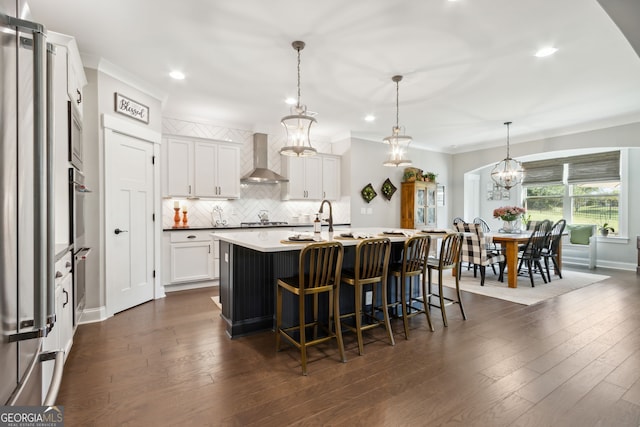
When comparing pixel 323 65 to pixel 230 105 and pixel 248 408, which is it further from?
pixel 248 408

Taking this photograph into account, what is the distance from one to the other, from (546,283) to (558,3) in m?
4.14

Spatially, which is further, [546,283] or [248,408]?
[546,283]

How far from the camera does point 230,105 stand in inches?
185

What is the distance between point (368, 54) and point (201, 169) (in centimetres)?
306

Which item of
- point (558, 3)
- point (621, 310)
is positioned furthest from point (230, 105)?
point (621, 310)

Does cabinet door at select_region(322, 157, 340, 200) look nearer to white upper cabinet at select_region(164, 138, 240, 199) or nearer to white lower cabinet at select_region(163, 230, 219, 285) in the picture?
white upper cabinet at select_region(164, 138, 240, 199)

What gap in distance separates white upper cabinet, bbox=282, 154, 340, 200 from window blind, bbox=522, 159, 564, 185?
4790mm

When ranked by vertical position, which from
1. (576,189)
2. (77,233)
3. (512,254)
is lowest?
(512,254)

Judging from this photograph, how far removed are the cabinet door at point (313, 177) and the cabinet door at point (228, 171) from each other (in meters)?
1.33

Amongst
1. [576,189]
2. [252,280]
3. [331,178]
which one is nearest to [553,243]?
[576,189]

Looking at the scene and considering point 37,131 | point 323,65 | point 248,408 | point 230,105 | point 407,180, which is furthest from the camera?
point 407,180

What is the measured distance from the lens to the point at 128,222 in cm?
370

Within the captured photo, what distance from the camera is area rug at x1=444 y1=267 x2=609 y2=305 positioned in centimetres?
430

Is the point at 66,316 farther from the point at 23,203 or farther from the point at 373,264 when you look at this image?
the point at 373,264
